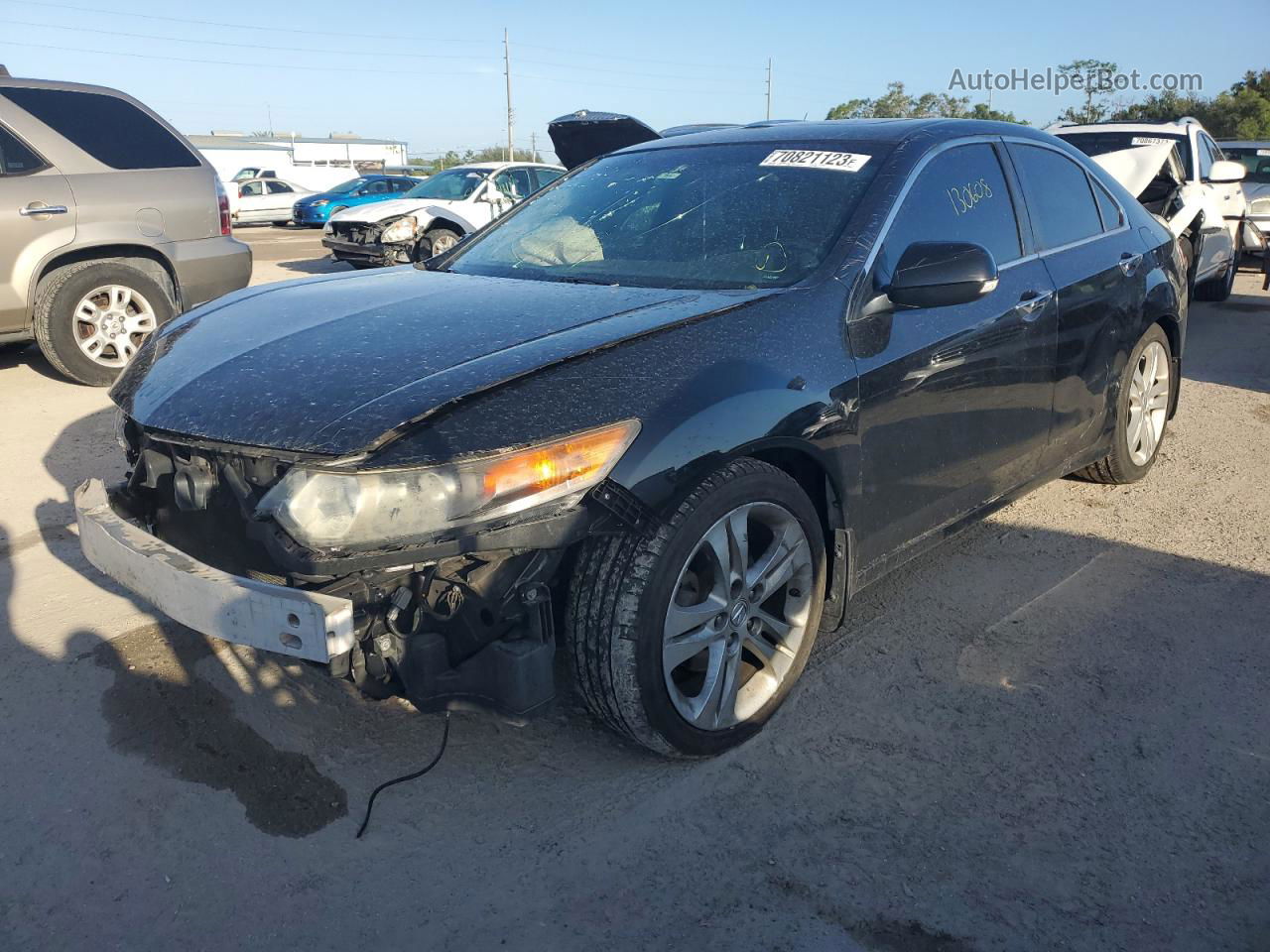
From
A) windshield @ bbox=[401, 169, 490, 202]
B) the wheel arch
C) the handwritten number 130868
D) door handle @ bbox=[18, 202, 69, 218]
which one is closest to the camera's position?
the handwritten number 130868

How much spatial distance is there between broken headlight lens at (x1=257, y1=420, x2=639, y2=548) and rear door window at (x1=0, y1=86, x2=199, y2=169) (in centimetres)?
597

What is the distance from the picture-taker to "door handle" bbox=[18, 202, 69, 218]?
676 cm

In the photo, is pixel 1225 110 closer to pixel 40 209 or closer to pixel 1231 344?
pixel 1231 344

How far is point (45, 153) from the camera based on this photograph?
6949mm

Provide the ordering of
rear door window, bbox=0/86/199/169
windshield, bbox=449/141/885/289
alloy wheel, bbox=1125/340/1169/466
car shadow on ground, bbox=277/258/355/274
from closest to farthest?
windshield, bbox=449/141/885/289 < alloy wheel, bbox=1125/340/1169/466 < rear door window, bbox=0/86/199/169 < car shadow on ground, bbox=277/258/355/274

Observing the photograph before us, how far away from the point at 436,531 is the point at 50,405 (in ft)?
17.4

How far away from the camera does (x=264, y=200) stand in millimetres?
31000

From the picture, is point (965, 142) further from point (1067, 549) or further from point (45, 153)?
point (45, 153)

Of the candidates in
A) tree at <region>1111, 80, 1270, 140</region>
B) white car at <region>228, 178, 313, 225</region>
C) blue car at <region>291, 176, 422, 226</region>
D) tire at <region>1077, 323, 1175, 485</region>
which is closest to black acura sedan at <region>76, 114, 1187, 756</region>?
tire at <region>1077, 323, 1175, 485</region>

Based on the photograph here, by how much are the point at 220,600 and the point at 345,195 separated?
2731 centimetres

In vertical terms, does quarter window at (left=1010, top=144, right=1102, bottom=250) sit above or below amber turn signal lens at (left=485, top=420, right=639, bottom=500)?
above

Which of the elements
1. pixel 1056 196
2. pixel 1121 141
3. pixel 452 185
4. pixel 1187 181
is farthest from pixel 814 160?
pixel 452 185

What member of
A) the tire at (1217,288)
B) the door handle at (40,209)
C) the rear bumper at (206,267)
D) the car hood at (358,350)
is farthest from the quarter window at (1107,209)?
the tire at (1217,288)

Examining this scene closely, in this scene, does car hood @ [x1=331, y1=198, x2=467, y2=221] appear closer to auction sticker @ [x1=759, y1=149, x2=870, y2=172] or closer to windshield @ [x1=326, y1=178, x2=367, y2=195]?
auction sticker @ [x1=759, y1=149, x2=870, y2=172]
